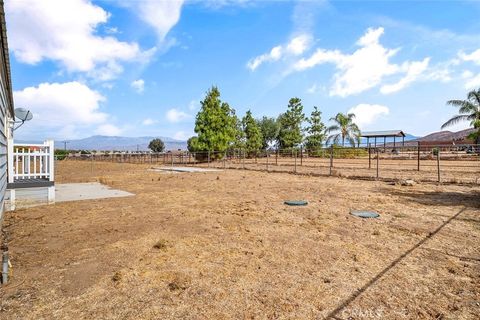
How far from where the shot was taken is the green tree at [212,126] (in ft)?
94.8

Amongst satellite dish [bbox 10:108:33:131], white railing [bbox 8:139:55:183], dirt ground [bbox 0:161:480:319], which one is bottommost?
dirt ground [bbox 0:161:480:319]

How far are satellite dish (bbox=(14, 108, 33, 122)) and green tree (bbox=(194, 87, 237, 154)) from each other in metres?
→ 18.4

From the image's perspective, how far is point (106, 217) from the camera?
5.93m

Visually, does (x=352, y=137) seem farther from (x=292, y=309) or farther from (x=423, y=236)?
(x=292, y=309)

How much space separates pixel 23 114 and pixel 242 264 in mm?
10940

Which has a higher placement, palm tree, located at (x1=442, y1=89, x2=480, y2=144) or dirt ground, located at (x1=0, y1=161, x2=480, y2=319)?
palm tree, located at (x1=442, y1=89, x2=480, y2=144)

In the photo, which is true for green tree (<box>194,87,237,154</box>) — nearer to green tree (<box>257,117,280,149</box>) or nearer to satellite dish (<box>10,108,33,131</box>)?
satellite dish (<box>10,108,33,131</box>)

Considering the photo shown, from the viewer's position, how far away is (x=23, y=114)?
10.8m

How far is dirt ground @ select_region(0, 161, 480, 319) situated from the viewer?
8.48 ft

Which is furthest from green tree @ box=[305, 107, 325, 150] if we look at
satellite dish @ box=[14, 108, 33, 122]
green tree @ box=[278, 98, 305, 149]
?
satellite dish @ box=[14, 108, 33, 122]

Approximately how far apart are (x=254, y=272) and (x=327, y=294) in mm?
817

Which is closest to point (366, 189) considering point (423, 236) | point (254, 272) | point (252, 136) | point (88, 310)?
point (423, 236)

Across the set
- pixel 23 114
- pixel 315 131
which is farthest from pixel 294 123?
pixel 23 114

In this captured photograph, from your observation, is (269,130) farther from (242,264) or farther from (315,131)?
(242,264)
